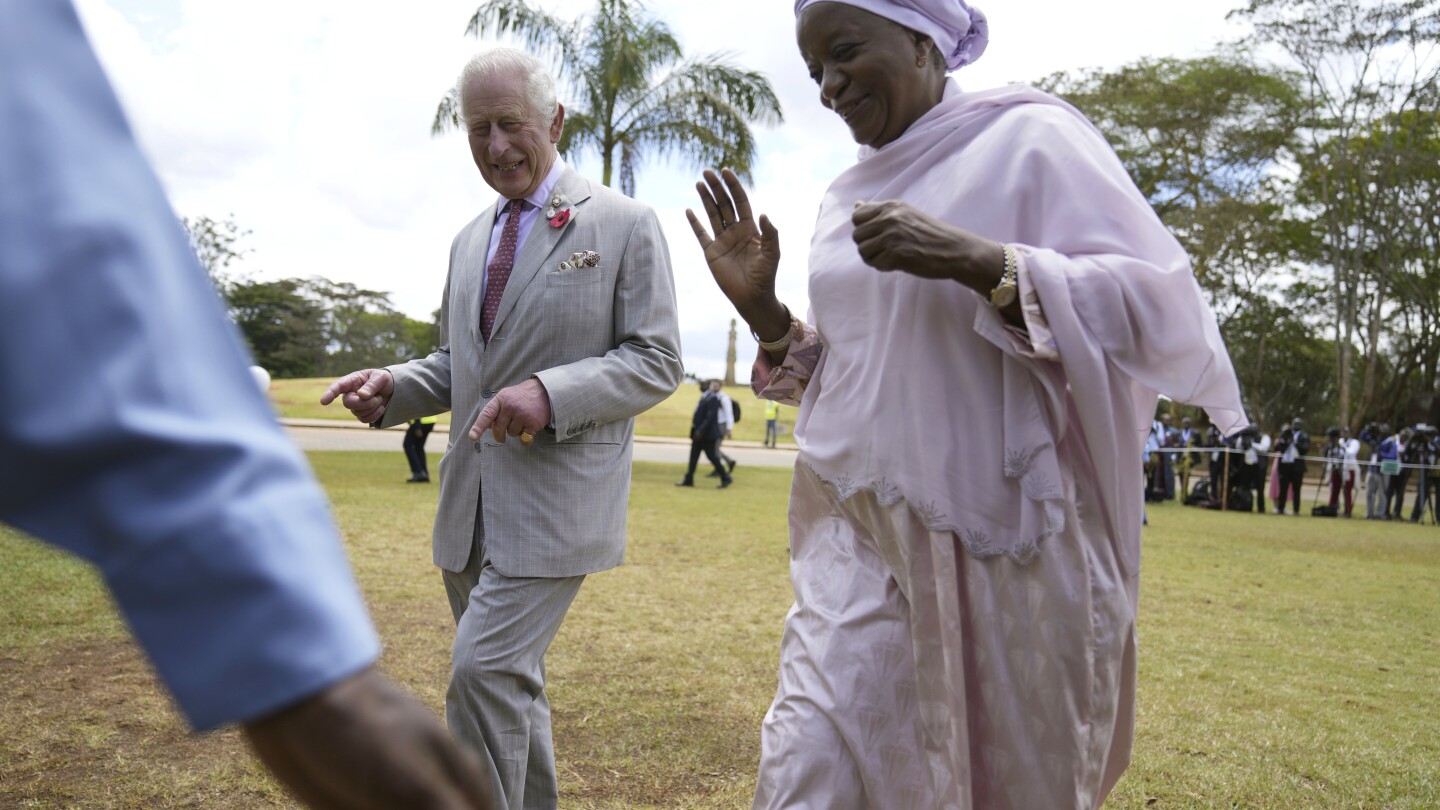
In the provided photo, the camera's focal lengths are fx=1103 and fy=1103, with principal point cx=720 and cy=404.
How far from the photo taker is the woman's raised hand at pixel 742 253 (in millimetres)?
2719

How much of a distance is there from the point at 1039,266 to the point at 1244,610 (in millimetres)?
7313

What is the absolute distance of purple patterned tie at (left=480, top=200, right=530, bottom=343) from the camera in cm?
310

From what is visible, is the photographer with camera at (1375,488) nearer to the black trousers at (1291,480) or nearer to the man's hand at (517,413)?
the black trousers at (1291,480)

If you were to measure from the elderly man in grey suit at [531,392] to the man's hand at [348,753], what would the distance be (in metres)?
2.15

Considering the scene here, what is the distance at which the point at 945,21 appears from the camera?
2381 mm

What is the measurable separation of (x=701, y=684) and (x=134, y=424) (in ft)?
16.8

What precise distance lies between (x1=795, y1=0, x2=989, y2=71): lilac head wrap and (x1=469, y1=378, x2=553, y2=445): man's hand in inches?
44.1

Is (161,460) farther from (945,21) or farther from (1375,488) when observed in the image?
(1375,488)

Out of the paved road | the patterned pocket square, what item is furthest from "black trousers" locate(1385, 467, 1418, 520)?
the patterned pocket square

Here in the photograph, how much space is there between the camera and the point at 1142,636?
7.17 meters

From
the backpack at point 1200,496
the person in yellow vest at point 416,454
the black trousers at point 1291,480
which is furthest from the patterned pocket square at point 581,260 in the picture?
the backpack at point 1200,496

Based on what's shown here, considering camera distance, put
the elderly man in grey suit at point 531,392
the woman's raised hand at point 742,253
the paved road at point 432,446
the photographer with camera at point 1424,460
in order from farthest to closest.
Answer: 1. the paved road at point 432,446
2. the photographer with camera at point 1424,460
3. the elderly man in grey suit at point 531,392
4. the woman's raised hand at point 742,253

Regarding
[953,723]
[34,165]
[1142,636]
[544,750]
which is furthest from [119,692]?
[1142,636]

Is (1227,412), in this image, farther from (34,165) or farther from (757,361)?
(34,165)
